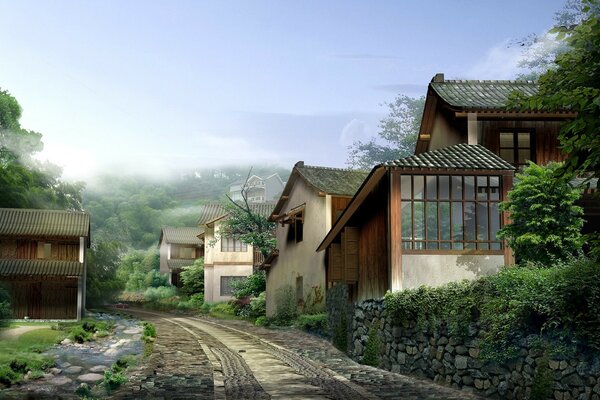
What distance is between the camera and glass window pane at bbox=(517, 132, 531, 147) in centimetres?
2572

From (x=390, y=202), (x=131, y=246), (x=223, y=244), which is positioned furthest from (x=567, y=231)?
(x=131, y=246)

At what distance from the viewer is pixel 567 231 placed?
61.9 ft

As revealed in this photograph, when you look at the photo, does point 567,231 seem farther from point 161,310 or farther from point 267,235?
point 161,310

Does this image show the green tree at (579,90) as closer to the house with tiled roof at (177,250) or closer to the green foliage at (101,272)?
the green foliage at (101,272)

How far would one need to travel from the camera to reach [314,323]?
3150 centimetres

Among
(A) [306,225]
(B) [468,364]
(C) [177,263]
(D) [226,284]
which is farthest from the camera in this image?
(C) [177,263]

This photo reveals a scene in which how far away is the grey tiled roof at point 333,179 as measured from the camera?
35.2 m

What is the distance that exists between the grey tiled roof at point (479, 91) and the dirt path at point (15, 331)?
66.8ft

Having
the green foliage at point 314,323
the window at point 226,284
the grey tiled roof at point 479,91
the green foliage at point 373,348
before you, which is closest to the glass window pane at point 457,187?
the green foliage at point 373,348

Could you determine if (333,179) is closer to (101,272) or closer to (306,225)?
(306,225)

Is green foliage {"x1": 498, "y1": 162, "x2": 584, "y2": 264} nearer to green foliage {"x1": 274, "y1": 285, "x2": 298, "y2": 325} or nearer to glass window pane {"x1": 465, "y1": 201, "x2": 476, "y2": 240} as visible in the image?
glass window pane {"x1": 465, "y1": 201, "x2": 476, "y2": 240}

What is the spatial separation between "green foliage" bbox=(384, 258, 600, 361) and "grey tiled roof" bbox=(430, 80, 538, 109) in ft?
30.7

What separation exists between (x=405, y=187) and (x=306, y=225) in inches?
643

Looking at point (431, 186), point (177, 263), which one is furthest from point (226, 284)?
point (431, 186)
